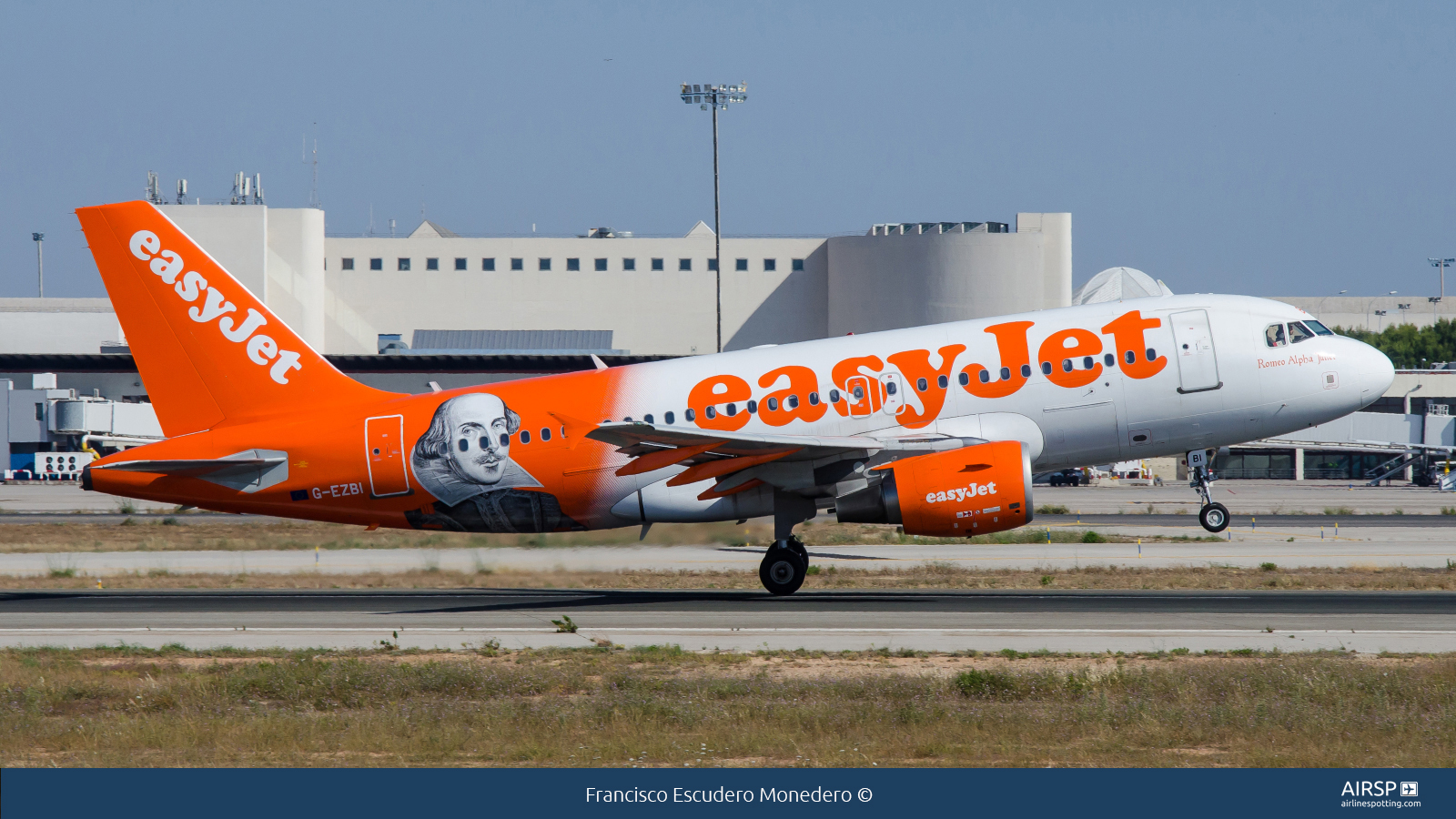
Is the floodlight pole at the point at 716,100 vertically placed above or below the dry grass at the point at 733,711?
above

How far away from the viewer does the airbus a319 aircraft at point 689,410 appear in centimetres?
2614

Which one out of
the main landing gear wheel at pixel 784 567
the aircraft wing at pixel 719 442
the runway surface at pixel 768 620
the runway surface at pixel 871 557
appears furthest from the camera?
the runway surface at pixel 871 557

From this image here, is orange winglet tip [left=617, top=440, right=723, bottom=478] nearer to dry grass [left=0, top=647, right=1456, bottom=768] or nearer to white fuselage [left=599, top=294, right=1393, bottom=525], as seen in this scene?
white fuselage [left=599, top=294, right=1393, bottom=525]

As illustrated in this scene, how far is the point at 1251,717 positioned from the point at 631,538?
621 inches

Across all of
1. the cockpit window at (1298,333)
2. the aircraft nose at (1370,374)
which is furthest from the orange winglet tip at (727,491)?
the aircraft nose at (1370,374)

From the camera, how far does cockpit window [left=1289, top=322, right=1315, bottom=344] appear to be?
27047 mm

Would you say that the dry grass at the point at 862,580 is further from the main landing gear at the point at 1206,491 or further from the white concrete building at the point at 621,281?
the white concrete building at the point at 621,281

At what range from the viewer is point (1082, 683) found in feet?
55.7

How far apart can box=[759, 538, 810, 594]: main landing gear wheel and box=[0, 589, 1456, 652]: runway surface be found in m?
0.44

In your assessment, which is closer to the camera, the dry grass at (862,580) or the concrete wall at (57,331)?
the dry grass at (862,580)

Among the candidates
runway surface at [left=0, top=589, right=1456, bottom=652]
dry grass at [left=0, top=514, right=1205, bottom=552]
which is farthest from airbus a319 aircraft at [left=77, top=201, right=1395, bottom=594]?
runway surface at [left=0, top=589, right=1456, bottom=652]

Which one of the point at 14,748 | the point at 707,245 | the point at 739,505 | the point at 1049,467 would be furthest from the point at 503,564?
the point at 707,245

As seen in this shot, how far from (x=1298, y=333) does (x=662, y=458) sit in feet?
43.4

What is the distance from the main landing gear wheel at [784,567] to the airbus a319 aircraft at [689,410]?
4cm
